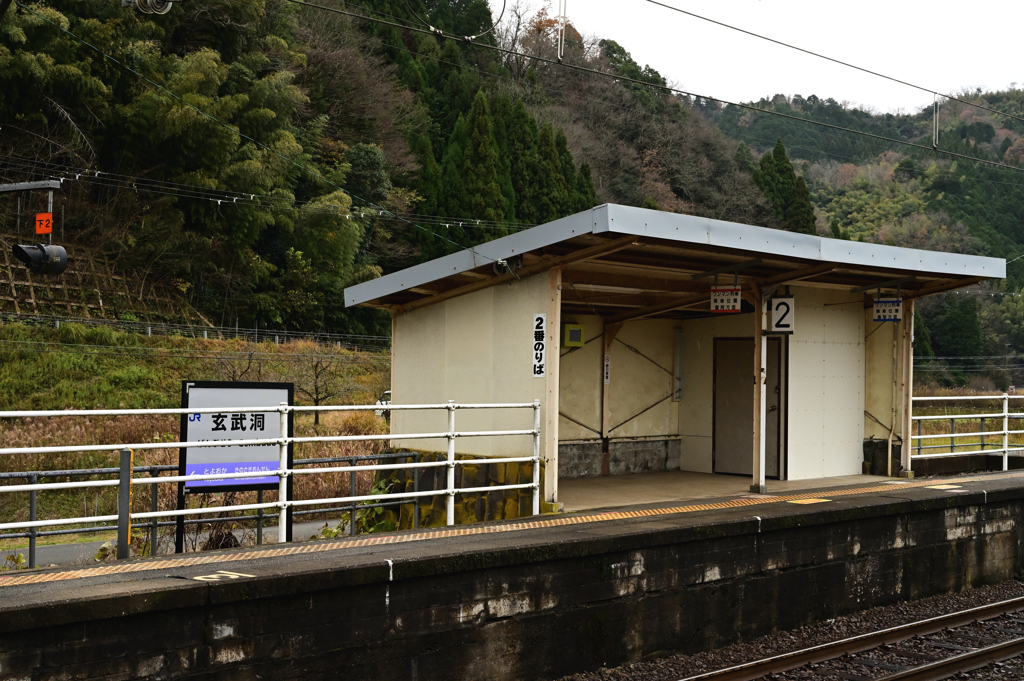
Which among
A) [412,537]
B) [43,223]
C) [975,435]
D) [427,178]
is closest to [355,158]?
[427,178]

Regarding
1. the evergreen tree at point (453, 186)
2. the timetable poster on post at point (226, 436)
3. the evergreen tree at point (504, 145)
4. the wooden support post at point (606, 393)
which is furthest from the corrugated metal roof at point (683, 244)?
the evergreen tree at point (504, 145)

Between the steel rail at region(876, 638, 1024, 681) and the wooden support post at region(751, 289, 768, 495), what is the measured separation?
3.32 metres

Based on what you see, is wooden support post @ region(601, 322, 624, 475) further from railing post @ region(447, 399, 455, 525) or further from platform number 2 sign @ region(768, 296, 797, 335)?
railing post @ region(447, 399, 455, 525)

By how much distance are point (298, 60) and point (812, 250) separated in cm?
3397

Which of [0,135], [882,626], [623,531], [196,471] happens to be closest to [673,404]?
[882,626]

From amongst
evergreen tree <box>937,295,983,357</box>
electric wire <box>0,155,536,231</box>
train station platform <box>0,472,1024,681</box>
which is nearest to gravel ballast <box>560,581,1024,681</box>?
train station platform <box>0,472,1024,681</box>

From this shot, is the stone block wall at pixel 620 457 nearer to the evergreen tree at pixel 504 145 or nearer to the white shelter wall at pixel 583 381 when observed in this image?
the white shelter wall at pixel 583 381

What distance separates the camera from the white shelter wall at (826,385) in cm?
1328

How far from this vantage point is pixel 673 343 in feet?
48.8

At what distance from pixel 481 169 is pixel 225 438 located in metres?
38.3

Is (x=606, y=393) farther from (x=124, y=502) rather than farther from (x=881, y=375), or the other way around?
(x=124, y=502)

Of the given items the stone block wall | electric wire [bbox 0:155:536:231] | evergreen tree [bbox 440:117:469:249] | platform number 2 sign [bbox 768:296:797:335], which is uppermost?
evergreen tree [bbox 440:117:469:249]

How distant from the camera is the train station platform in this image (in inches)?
223

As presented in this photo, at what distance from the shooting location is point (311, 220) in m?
37.8
